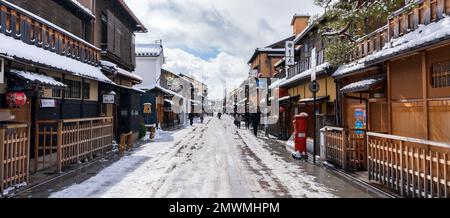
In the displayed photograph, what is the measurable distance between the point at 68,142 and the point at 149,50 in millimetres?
31303

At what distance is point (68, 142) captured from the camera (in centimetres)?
1087

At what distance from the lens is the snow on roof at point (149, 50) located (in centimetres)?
3994

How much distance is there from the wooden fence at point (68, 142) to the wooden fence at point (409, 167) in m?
9.00

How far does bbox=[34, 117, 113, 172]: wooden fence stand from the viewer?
33.2 feet

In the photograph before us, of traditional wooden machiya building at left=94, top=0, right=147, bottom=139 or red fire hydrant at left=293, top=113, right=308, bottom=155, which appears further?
traditional wooden machiya building at left=94, top=0, right=147, bottom=139

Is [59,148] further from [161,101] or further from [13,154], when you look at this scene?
[161,101]

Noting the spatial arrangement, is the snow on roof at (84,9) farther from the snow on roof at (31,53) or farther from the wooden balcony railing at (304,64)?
the wooden balcony railing at (304,64)

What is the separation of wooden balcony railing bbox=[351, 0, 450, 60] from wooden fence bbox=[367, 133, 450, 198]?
3.04 meters

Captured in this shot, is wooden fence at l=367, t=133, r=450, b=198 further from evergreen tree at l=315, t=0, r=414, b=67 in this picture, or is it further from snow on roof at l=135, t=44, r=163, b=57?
snow on roof at l=135, t=44, r=163, b=57

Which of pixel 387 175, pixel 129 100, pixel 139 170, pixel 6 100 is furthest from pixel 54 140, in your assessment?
pixel 387 175

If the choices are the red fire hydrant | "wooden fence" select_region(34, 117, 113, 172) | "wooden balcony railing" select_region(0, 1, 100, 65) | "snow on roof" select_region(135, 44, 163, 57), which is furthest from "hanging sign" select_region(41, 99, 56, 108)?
"snow on roof" select_region(135, 44, 163, 57)

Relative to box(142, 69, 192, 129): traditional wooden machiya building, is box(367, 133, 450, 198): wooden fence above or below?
below

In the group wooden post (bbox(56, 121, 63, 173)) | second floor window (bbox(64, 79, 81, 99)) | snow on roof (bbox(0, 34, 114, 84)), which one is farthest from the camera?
second floor window (bbox(64, 79, 81, 99))

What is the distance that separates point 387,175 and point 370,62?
3.30m
